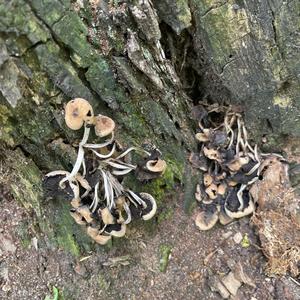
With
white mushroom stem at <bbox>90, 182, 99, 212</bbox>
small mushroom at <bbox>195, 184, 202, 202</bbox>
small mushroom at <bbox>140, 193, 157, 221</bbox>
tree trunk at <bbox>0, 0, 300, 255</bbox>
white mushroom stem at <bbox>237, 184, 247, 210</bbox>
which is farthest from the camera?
small mushroom at <bbox>195, 184, 202, 202</bbox>

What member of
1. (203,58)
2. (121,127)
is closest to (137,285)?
(121,127)

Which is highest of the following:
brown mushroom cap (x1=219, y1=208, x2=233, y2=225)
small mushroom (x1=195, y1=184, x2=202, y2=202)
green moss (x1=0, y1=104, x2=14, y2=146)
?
green moss (x1=0, y1=104, x2=14, y2=146)

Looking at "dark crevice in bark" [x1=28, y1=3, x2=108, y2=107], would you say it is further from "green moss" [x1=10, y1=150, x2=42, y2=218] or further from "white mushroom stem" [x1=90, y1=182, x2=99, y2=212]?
"green moss" [x1=10, y1=150, x2=42, y2=218]

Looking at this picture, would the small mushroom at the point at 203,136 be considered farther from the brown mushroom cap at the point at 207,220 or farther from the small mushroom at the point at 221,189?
the brown mushroom cap at the point at 207,220

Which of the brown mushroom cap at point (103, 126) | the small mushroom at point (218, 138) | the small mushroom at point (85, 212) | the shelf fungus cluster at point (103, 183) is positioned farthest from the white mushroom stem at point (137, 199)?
the small mushroom at point (218, 138)

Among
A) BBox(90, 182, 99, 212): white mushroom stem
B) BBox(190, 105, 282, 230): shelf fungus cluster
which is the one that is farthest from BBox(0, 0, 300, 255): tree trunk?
BBox(90, 182, 99, 212): white mushroom stem

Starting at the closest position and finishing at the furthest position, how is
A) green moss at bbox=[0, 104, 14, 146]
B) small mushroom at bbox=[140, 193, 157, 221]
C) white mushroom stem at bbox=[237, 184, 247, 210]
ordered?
green moss at bbox=[0, 104, 14, 146] < small mushroom at bbox=[140, 193, 157, 221] < white mushroom stem at bbox=[237, 184, 247, 210]

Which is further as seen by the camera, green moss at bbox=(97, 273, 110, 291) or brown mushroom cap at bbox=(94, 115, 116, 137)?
green moss at bbox=(97, 273, 110, 291)

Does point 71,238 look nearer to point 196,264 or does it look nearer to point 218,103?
point 196,264
